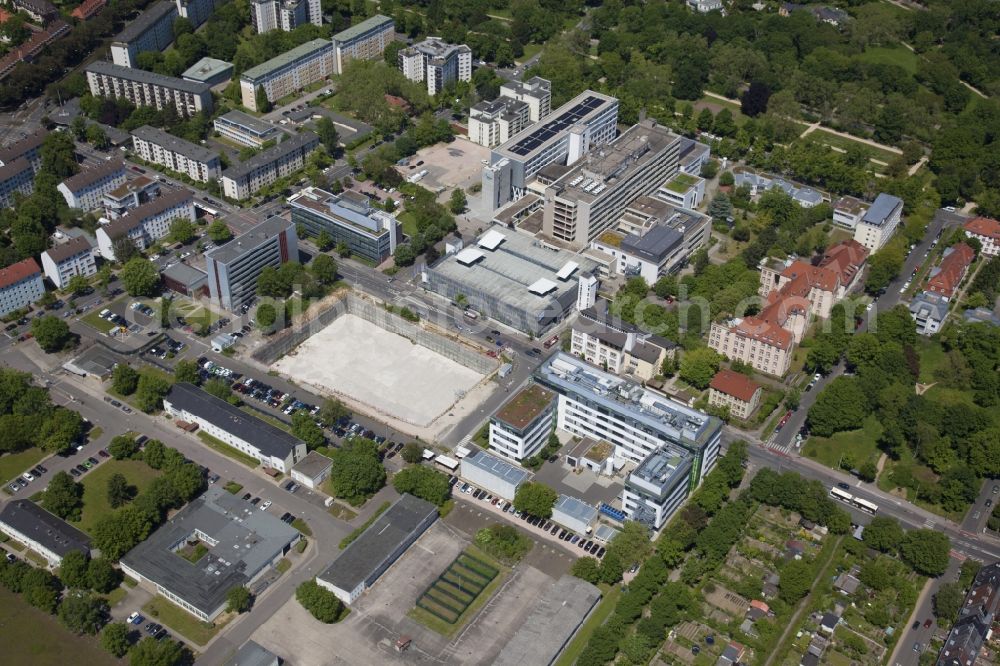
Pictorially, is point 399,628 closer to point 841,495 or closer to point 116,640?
point 116,640

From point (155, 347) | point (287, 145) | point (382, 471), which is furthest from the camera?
point (287, 145)

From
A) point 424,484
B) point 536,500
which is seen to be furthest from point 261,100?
point 536,500

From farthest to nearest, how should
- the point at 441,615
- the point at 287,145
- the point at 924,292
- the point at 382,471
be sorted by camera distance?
1. the point at 287,145
2. the point at 924,292
3. the point at 382,471
4. the point at 441,615

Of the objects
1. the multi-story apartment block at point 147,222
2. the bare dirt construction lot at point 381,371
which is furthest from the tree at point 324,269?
the multi-story apartment block at point 147,222

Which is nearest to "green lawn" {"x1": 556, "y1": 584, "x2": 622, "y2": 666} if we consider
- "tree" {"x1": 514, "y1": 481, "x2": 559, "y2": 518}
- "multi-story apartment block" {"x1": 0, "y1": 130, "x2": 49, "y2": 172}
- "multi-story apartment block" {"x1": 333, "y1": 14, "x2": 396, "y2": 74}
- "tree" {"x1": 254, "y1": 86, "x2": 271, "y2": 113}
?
"tree" {"x1": 514, "y1": 481, "x2": 559, "y2": 518}

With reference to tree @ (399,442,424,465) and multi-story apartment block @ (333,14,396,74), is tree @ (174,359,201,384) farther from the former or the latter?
multi-story apartment block @ (333,14,396,74)

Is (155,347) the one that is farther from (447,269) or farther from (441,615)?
(441,615)

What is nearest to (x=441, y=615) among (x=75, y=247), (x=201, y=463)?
(x=201, y=463)

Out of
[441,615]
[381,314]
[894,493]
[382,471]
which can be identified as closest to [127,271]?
[381,314]

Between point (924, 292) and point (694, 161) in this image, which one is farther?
point (694, 161)
